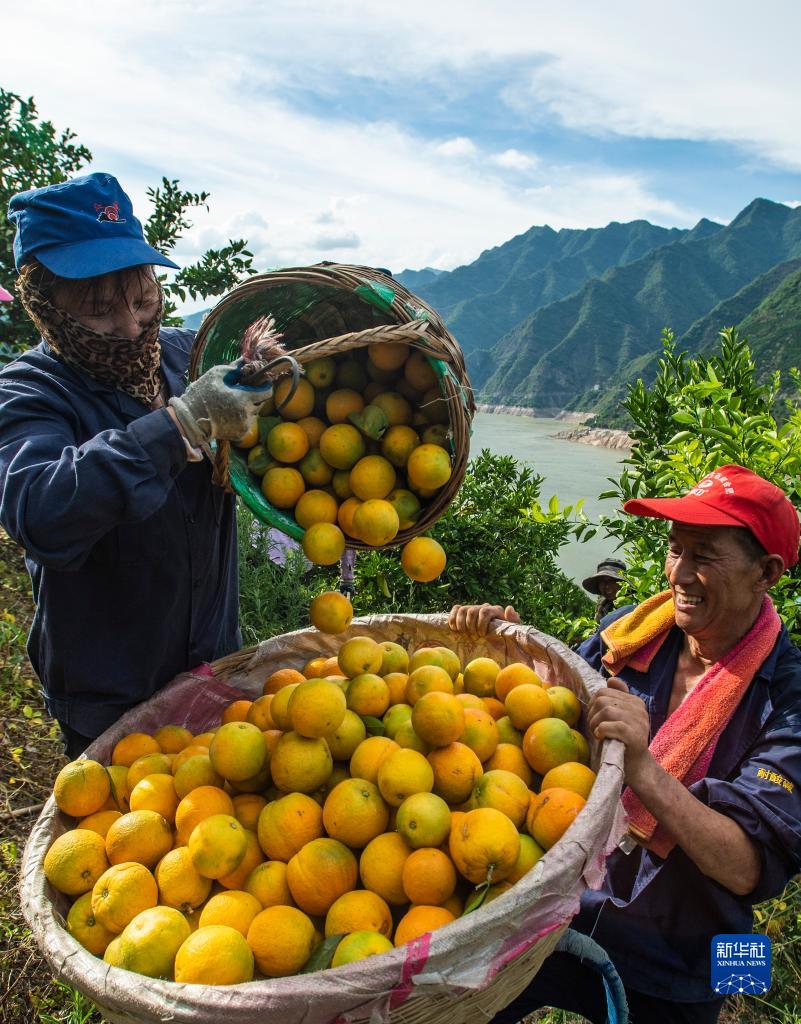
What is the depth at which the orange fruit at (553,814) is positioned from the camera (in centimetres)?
A: 142

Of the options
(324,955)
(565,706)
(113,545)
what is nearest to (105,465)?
(113,545)

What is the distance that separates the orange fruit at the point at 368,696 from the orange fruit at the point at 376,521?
1.27ft

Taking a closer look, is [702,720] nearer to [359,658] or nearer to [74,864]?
[359,658]

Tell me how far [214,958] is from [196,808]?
390 millimetres

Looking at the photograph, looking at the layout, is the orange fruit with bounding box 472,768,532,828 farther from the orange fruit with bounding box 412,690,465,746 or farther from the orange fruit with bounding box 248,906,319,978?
the orange fruit with bounding box 248,906,319,978

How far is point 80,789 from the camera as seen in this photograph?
5.39ft

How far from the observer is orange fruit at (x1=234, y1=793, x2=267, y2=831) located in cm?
163

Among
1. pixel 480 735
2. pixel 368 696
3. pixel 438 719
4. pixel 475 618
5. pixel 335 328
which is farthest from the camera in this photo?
pixel 475 618

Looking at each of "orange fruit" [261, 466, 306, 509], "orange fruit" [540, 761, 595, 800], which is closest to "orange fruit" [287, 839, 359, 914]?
"orange fruit" [540, 761, 595, 800]

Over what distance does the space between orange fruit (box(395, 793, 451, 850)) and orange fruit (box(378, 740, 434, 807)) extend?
0.03 meters

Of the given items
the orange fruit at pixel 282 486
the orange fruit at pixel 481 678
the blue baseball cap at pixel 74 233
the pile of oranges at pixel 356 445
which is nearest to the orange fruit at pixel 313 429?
the pile of oranges at pixel 356 445

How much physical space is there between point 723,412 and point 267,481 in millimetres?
2028

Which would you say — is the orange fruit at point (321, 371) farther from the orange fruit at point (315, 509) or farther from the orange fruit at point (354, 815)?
the orange fruit at point (354, 815)

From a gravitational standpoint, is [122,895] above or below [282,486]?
below
